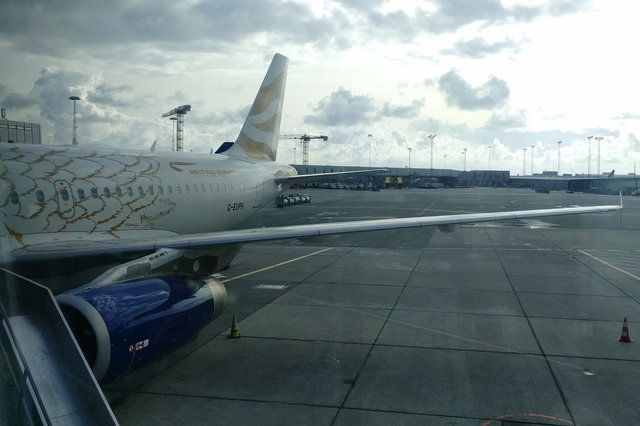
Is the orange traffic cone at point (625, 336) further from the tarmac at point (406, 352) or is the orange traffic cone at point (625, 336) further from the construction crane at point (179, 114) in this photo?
the construction crane at point (179, 114)

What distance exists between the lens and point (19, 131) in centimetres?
701

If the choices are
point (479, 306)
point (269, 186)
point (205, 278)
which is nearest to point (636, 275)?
point (479, 306)

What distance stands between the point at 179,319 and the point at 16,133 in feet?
14.4

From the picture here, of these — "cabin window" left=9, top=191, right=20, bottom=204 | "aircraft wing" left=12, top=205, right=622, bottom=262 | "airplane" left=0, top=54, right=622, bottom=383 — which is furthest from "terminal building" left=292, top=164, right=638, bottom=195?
"cabin window" left=9, top=191, right=20, bottom=204

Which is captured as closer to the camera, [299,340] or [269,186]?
[299,340]

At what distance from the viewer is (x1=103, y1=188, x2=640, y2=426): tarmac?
8828 millimetres

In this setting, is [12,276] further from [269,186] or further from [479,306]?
[269,186]

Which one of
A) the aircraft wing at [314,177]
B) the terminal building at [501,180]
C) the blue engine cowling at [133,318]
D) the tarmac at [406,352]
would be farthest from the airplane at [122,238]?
the terminal building at [501,180]

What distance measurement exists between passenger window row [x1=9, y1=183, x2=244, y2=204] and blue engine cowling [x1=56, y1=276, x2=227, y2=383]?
3.37m

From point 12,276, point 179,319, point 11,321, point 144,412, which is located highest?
point 12,276

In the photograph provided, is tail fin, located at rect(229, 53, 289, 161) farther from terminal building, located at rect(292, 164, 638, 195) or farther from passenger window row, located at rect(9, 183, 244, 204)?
terminal building, located at rect(292, 164, 638, 195)

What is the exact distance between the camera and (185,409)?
29.1 feet

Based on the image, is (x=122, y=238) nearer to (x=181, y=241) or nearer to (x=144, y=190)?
(x=144, y=190)

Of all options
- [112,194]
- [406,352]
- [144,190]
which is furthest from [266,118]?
[406,352]
